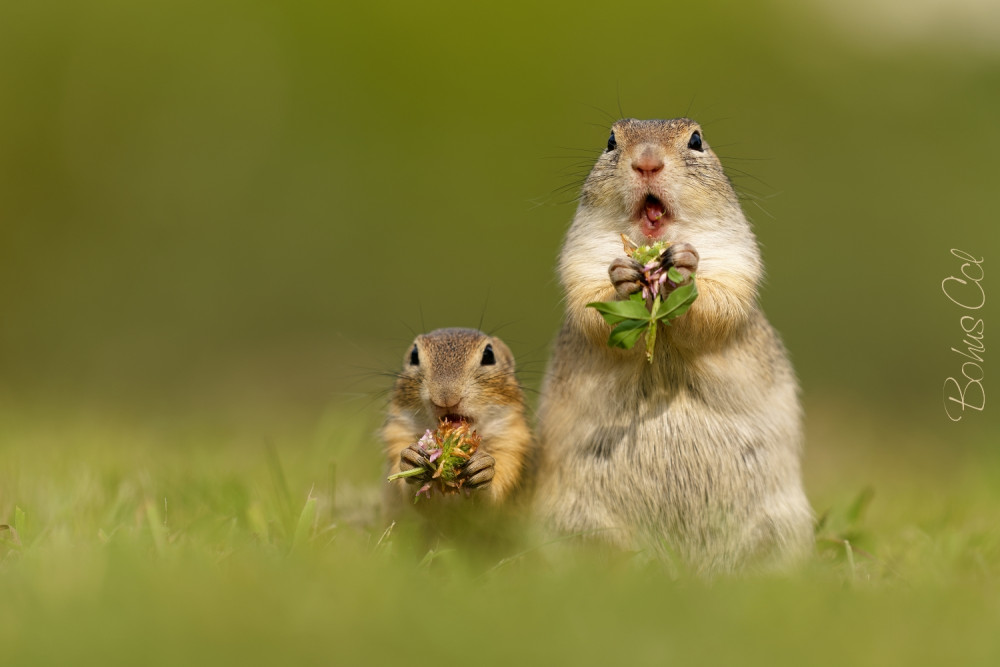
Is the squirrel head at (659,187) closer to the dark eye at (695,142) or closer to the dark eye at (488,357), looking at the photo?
the dark eye at (695,142)

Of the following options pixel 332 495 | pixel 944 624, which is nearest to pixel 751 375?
pixel 944 624

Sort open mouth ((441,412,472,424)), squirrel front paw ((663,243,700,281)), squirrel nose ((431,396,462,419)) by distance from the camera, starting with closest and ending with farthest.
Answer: squirrel front paw ((663,243,700,281)), squirrel nose ((431,396,462,419)), open mouth ((441,412,472,424))

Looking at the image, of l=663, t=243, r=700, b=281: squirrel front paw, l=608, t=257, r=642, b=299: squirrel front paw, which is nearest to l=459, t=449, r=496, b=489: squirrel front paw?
l=608, t=257, r=642, b=299: squirrel front paw

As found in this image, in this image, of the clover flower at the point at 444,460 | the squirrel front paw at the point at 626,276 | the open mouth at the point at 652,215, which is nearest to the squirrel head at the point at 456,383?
the clover flower at the point at 444,460

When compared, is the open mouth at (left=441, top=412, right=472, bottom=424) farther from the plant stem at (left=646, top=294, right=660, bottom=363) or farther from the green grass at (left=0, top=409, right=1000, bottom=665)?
the plant stem at (left=646, top=294, right=660, bottom=363)

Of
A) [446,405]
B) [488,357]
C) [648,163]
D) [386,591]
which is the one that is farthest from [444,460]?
[648,163]

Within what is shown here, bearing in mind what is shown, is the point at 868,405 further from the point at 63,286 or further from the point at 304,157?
the point at 63,286

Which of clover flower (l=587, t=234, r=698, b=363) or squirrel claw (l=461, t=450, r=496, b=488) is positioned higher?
clover flower (l=587, t=234, r=698, b=363)
